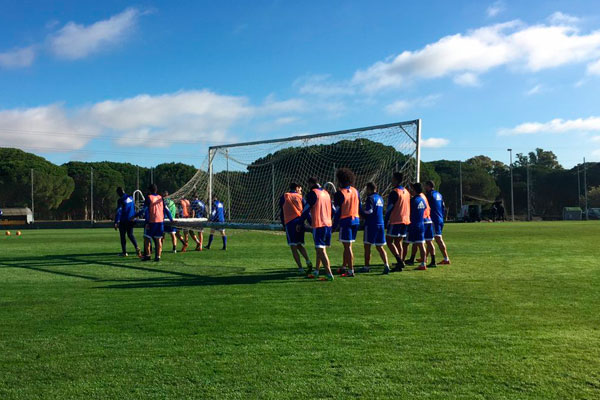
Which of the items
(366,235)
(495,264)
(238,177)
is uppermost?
(238,177)

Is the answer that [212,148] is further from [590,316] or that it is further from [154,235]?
[590,316]

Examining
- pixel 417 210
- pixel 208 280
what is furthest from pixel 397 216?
pixel 208 280

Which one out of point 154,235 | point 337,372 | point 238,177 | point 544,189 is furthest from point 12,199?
point 544,189

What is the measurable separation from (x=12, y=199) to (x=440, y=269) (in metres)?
54.7

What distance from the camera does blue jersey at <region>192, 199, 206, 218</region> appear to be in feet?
60.5

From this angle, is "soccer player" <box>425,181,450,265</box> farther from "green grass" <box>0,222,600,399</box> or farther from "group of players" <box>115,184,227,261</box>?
"group of players" <box>115,184,227,261</box>

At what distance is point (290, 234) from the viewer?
10195mm

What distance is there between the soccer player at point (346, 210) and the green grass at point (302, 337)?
64 centimetres

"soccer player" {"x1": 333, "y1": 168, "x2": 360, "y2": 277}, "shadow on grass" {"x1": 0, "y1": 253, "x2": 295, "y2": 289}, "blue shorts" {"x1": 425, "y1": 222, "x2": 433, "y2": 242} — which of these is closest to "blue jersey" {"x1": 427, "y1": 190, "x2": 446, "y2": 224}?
"blue shorts" {"x1": 425, "y1": 222, "x2": 433, "y2": 242}

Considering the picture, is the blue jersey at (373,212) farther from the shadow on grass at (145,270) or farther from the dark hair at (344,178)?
the shadow on grass at (145,270)

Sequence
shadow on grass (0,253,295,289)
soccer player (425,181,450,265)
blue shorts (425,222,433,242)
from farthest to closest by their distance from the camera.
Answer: soccer player (425,181,450,265), blue shorts (425,222,433,242), shadow on grass (0,253,295,289)

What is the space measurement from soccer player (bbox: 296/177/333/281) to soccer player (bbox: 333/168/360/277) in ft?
0.81

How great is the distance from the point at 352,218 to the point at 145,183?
200 ft

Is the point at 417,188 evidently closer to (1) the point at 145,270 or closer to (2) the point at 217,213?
(1) the point at 145,270
